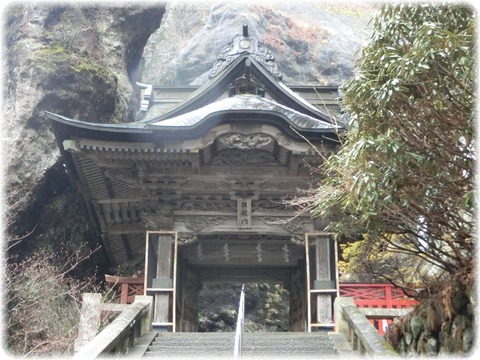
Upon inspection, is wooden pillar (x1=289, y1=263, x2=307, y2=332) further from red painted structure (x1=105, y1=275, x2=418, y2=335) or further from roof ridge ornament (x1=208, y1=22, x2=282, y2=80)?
roof ridge ornament (x1=208, y1=22, x2=282, y2=80)

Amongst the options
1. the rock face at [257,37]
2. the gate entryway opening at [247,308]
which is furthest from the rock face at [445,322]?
the rock face at [257,37]

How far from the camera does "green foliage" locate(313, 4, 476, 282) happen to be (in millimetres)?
4457

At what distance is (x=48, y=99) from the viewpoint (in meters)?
13.4

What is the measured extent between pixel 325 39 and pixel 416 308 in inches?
1249

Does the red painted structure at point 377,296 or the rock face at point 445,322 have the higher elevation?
the red painted structure at point 377,296

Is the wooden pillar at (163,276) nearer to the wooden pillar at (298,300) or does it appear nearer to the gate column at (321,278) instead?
the gate column at (321,278)

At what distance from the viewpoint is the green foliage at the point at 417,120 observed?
446 centimetres

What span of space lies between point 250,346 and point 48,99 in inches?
368

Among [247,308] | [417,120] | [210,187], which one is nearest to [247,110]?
[210,187]

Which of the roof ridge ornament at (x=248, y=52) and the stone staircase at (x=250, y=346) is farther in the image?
the roof ridge ornament at (x=248, y=52)

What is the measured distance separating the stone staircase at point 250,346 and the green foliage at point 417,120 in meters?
1.94

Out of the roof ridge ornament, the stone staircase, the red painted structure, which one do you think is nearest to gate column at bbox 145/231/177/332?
the red painted structure

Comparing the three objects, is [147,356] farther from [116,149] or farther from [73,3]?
[73,3]

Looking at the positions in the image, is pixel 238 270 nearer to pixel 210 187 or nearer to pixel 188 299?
pixel 188 299
